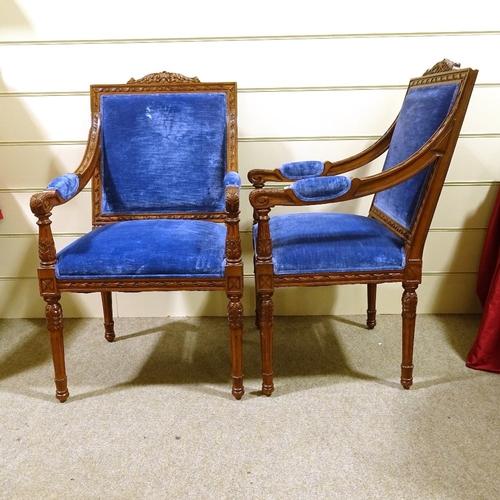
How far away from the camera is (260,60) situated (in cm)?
205

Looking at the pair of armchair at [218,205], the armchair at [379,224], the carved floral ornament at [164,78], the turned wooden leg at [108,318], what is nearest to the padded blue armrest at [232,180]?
the pair of armchair at [218,205]

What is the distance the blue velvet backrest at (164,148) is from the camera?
1.91m

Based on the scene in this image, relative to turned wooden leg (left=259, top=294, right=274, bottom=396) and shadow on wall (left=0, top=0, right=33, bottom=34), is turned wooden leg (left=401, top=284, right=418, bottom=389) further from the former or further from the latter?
shadow on wall (left=0, top=0, right=33, bottom=34)

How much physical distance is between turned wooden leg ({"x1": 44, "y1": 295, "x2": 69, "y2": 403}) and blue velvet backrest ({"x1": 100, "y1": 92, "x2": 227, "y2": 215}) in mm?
461

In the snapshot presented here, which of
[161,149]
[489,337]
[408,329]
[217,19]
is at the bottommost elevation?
[489,337]

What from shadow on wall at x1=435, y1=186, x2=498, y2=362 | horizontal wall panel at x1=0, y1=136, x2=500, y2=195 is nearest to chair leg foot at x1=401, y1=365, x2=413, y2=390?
shadow on wall at x1=435, y1=186, x2=498, y2=362

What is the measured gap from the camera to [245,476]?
4.38 ft

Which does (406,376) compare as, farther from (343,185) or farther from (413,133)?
(413,133)

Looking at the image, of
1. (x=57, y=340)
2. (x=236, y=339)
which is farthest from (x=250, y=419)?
(x=57, y=340)

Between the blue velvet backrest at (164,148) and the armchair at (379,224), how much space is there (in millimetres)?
377

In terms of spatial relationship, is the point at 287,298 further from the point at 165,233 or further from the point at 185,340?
the point at 165,233

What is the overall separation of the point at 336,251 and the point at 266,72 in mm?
902

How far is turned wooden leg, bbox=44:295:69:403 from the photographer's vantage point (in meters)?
1.62

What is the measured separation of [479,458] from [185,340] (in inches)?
46.6
